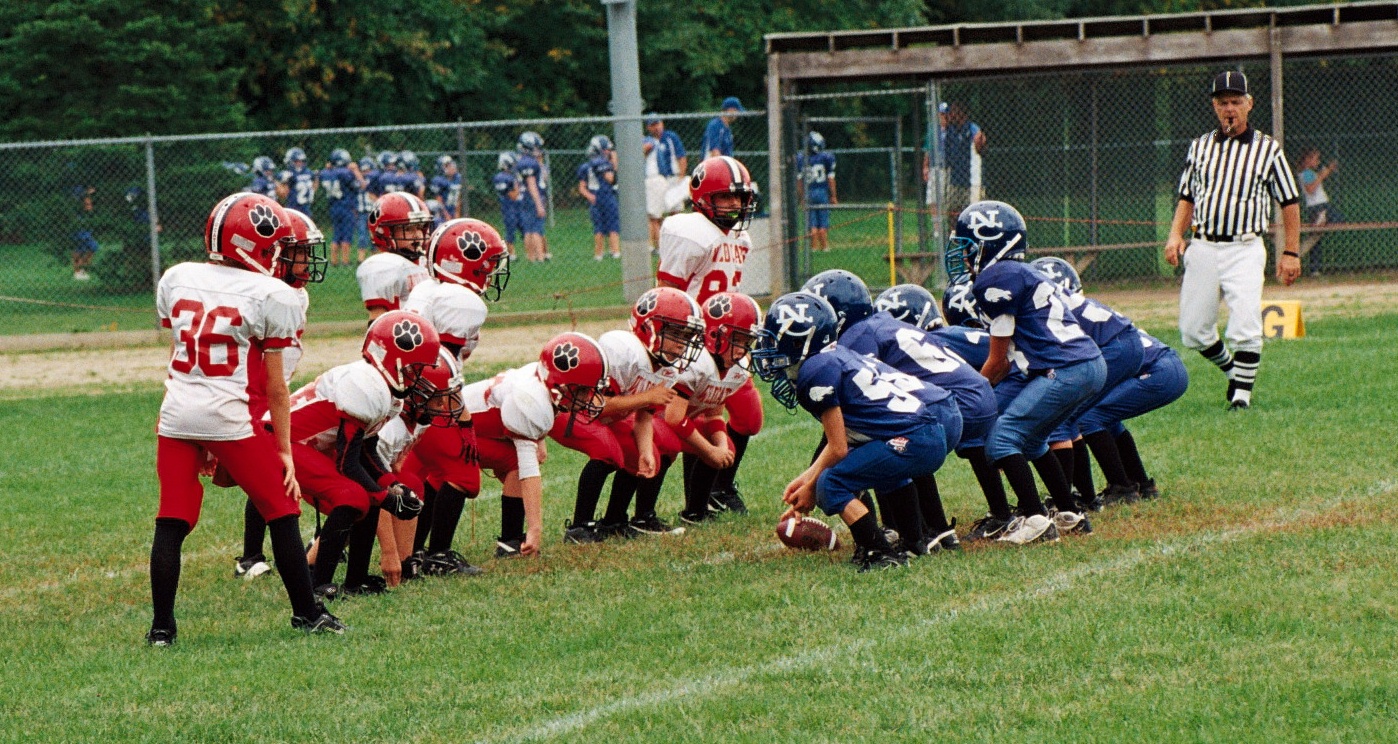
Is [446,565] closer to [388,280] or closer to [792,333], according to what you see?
[388,280]

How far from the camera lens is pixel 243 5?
3053cm

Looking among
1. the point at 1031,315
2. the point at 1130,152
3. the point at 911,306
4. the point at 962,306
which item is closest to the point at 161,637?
the point at 911,306

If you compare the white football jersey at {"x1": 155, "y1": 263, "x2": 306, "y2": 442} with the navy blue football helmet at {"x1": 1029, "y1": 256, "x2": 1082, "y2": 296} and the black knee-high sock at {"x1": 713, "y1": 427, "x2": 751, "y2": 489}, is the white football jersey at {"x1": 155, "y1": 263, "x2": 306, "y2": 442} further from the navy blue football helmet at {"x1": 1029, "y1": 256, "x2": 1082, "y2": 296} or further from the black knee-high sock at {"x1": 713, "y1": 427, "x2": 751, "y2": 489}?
the navy blue football helmet at {"x1": 1029, "y1": 256, "x2": 1082, "y2": 296}

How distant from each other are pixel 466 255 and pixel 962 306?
8.26ft

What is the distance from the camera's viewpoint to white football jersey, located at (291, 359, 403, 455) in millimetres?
6785

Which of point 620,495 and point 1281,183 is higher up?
point 1281,183

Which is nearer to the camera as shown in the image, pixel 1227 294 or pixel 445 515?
pixel 445 515

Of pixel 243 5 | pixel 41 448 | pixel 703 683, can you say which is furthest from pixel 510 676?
pixel 243 5

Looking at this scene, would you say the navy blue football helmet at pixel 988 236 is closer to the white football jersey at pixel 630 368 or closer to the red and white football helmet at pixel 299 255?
the white football jersey at pixel 630 368

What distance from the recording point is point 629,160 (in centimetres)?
1847

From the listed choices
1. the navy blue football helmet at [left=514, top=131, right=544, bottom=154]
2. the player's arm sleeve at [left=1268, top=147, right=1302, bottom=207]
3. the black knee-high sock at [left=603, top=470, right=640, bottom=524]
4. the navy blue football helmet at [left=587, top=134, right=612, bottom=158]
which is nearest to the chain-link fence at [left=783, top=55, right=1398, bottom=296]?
the navy blue football helmet at [left=587, top=134, right=612, bottom=158]

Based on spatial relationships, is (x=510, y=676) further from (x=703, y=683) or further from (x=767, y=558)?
(x=767, y=558)

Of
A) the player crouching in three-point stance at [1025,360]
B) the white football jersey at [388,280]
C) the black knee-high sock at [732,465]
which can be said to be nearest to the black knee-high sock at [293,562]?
the white football jersey at [388,280]

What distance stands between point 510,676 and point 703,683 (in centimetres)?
69
